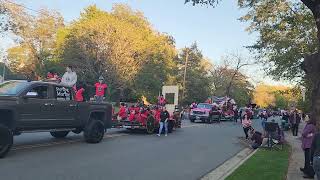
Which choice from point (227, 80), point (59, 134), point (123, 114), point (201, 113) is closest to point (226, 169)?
point (59, 134)

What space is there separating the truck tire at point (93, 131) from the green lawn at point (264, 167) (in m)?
5.57

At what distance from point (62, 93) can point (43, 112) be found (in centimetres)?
133

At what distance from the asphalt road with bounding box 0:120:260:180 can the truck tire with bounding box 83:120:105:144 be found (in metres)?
0.32

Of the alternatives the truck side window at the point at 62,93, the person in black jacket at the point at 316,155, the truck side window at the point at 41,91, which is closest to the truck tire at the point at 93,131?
the truck side window at the point at 62,93

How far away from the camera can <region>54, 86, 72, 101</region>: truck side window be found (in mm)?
15180

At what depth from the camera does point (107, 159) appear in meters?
13.7

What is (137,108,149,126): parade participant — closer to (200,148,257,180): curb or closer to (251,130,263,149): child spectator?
(251,130,263,149): child spectator

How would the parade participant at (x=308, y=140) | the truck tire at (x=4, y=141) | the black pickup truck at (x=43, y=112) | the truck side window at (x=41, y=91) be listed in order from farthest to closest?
the truck side window at (x=41, y=91) < the black pickup truck at (x=43, y=112) < the truck tire at (x=4, y=141) < the parade participant at (x=308, y=140)

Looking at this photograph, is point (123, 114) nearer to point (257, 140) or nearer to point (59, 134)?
point (59, 134)

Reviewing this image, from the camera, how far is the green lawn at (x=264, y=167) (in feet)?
39.9

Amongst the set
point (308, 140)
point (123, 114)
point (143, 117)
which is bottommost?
point (308, 140)

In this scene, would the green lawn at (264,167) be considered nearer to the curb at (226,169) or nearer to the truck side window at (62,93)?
the curb at (226,169)

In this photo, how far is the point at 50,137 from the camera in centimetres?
1839

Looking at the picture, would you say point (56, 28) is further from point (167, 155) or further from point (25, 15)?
point (167, 155)
